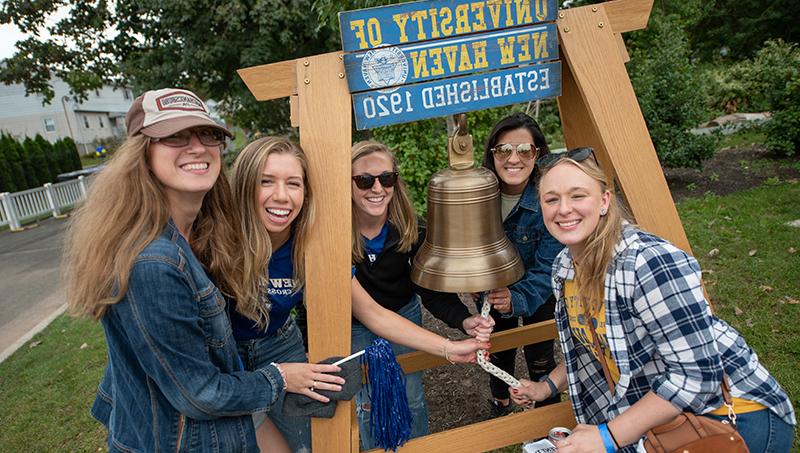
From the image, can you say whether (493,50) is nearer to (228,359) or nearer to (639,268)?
(639,268)

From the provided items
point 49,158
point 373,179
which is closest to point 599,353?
point 373,179

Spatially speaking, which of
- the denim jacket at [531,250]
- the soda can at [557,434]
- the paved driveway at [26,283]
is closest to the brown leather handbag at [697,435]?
the soda can at [557,434]

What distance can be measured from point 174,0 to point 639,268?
42.8 ft

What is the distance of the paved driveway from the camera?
7.17m

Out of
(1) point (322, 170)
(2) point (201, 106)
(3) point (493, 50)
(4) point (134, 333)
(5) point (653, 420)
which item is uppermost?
(3) point (493, 50)

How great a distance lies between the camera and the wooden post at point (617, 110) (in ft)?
6.43

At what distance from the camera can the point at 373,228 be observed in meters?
2.58

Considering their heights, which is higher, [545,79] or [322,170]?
[545,79]

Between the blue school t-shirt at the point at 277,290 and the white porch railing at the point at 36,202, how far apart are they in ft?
46.4

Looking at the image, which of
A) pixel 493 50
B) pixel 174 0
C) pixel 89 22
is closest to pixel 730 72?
pixel 174 0

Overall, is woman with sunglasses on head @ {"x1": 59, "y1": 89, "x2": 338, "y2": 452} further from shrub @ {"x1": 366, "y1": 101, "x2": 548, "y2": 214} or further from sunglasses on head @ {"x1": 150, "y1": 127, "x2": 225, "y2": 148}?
shrub @ {"x1": 366, "y1": 101, "x2": 548, "y2": 214}

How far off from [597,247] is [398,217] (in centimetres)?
113

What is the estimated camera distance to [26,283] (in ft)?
30.3

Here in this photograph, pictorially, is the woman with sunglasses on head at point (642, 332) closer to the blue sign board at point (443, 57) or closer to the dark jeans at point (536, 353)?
the blue sign board at point (443, 57)
